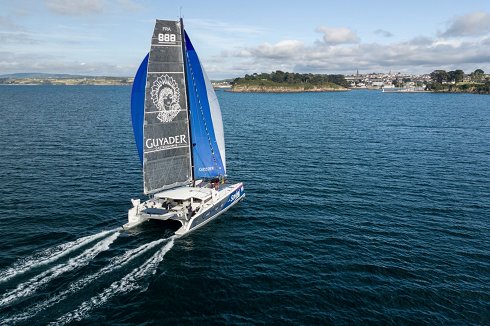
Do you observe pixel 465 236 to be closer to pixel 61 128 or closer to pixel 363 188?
pixel 363 188

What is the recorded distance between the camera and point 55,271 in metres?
24.3

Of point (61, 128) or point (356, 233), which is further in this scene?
point (61, 128)

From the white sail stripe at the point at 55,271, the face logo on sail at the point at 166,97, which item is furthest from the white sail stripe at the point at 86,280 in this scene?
the face logo on sail at the point at 166,97

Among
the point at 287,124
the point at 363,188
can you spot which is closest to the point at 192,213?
the point at 363,188

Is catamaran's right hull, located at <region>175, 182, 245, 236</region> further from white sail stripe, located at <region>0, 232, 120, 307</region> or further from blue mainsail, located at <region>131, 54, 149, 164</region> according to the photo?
blue mainsail, located at <region>131, 54, 149, 164</region>

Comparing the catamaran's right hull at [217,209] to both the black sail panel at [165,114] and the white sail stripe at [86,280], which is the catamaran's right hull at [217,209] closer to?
the white sail stripe at [86,280]

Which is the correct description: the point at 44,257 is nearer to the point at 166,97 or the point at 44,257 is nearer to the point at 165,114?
the point at 165,114

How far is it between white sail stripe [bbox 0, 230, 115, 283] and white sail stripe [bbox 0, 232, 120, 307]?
0.99 meters

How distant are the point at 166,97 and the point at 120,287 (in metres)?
17.0

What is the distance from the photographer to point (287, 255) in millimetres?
28188

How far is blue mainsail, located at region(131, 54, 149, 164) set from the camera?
33.3 metres

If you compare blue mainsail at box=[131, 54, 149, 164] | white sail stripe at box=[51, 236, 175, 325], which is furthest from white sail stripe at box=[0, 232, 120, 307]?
blue mainsail at box=[131, 54, 149, 164]

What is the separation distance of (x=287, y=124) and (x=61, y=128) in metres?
54.0

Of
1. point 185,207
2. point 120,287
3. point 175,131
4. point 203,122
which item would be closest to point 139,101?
point 175,131
